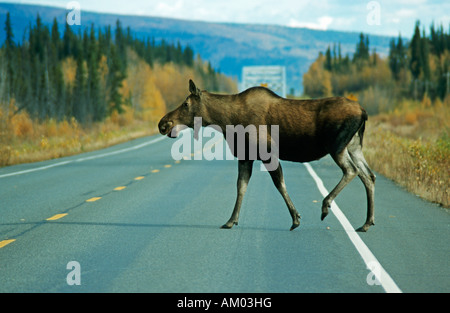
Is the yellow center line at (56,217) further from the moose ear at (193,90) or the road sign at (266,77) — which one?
the road sign at (266,77)

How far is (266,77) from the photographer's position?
6353 cm

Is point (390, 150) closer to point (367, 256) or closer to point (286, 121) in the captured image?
point (286, 121)

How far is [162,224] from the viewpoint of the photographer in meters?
9.45

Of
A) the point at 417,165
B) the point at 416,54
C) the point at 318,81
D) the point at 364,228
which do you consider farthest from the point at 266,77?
the point at 318,81

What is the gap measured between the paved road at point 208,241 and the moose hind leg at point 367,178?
0.91 feet

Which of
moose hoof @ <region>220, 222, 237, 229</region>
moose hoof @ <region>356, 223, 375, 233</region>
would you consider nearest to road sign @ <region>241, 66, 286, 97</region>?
moose hoof @ <region>220, 222, 237, 229</region>

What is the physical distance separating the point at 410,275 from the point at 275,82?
58.6 m

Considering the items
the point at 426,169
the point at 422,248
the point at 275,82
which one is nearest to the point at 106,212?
the point at 422,248

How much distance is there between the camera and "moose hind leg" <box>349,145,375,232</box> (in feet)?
27.6

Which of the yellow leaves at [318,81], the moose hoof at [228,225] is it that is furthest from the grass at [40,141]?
the yellow leaves at [318,81]

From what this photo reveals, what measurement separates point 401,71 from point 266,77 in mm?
47896

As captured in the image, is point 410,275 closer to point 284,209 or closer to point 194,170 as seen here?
point 284,209

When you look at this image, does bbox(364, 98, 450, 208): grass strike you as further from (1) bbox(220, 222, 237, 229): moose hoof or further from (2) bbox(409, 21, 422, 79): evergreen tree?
(2) bbox(409, 21, 422, 79): evergreen tree

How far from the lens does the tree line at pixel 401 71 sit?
263 ft
